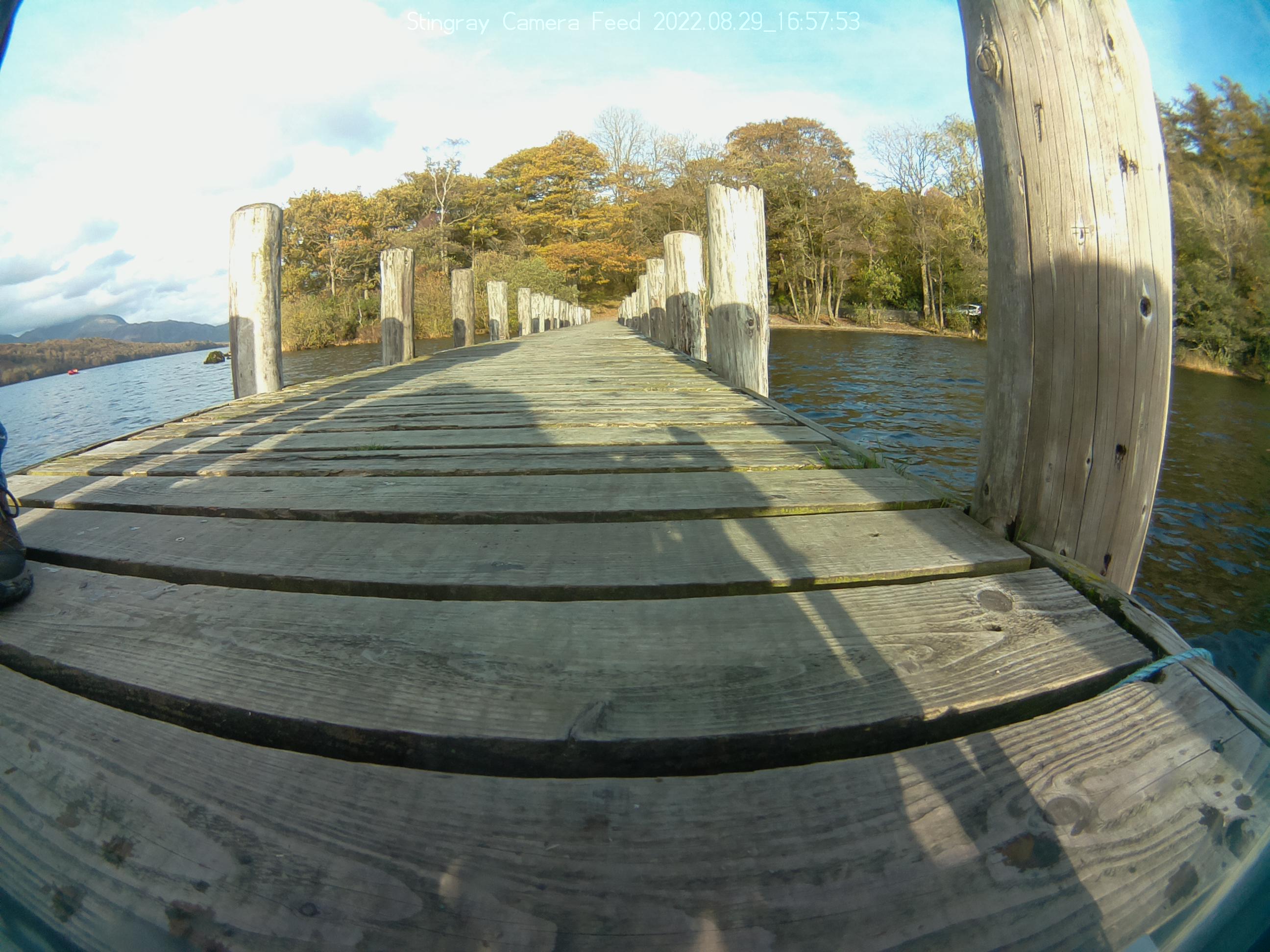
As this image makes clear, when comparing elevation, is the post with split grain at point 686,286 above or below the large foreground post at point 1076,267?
above

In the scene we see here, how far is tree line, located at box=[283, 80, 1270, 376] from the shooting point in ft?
91.1

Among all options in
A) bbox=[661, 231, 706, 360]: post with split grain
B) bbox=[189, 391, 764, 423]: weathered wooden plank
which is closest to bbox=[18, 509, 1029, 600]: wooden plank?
bbox=[189, 391, 764, 423]: weathered wooden plank

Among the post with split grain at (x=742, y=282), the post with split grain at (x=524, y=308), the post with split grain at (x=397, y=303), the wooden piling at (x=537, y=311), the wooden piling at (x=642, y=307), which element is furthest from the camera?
the wooden piling at (x=537, y=311)

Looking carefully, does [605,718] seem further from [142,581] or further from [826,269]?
[826,269]

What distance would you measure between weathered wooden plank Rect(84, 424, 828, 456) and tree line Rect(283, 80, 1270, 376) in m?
22.5

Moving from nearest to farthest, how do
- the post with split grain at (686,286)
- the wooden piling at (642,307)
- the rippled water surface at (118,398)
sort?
1. the post with split grain at (686,286)
2. the rippled water surface at (118,398)
3. the wooden piling at (642,307)

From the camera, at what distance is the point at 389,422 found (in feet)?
10.9

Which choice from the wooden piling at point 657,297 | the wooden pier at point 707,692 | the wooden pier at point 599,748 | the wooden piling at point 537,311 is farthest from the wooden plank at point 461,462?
the wooden piling at point 537,311

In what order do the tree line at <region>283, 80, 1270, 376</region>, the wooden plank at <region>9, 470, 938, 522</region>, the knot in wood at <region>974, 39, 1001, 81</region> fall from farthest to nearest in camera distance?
the tree line at <region>283, 80, 1270, 376</region>, the wooden plank at <region>9, 470, 938, 522</region>, the knot in wood at <region>974, 39, 1001, 81</region>

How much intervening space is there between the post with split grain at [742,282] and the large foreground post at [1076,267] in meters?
3.11

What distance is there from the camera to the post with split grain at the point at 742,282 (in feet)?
15.2

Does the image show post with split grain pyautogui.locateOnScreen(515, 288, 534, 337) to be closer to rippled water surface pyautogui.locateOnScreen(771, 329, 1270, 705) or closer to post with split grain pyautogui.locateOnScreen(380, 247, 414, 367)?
rippled water surface pyautogui.locateOnScreen(771, 329, 1270, 705)

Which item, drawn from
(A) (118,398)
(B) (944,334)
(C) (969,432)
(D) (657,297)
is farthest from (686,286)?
(B) (944,334)

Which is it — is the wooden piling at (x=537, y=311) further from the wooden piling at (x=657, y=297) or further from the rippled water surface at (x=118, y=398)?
the wooden piling at (x=657, y=297)
